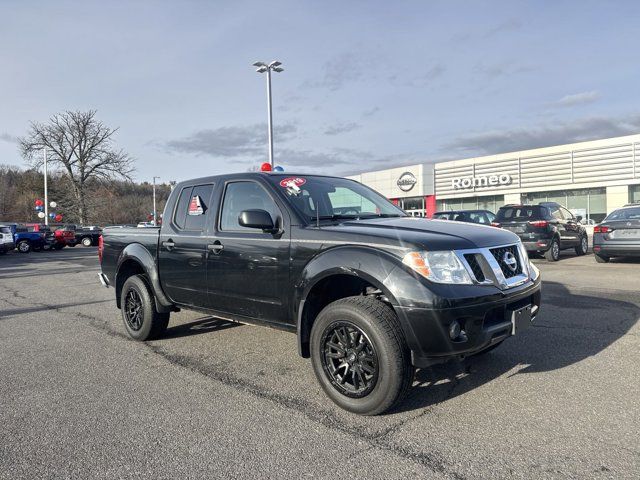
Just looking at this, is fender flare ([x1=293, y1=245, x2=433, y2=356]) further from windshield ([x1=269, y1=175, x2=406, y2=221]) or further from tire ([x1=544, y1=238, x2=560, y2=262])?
tire ([x1=544, y1=238, x2=560, y2=262])

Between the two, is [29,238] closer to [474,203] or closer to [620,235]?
[620,235]

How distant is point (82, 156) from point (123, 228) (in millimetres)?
41082

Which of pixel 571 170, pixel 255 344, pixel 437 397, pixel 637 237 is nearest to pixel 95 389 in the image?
pixel 255 344

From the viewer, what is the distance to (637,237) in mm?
11148

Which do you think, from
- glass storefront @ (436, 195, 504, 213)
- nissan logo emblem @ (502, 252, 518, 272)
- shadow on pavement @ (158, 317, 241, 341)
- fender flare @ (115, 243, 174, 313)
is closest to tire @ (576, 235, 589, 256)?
shadow on pavement @ (158, 317, 241, 341)

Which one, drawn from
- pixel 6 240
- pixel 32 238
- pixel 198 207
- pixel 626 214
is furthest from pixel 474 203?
pixel 198 207

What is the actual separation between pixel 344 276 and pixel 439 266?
763mm

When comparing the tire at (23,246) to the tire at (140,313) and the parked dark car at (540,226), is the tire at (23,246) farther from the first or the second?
the tire at (140,313)

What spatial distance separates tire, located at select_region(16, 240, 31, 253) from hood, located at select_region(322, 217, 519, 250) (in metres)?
27.7

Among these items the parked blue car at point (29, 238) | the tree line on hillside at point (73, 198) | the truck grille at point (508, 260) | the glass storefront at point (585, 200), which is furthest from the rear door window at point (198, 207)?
the tree line on hillside at point (73, 198)

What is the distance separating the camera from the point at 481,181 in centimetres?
3878

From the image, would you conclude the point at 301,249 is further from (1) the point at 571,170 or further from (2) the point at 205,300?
(1) the point at 571,170

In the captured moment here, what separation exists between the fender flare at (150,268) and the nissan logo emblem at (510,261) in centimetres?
350

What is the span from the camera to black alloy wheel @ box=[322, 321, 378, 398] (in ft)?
11.2
